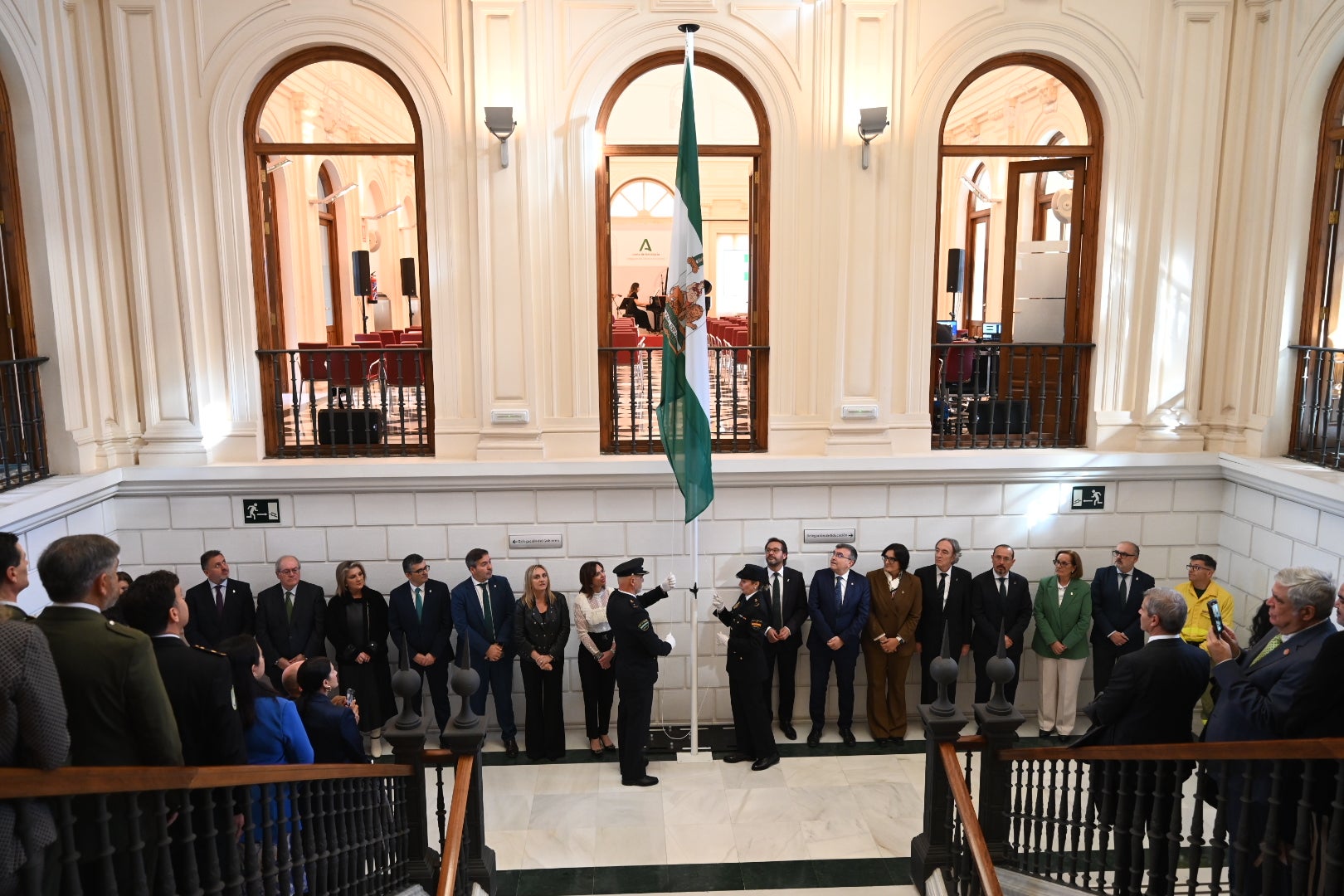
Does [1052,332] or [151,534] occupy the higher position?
[1052,332]

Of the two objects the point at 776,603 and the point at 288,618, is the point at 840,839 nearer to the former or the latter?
the point at 776,603

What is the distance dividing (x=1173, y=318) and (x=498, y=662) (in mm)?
6693

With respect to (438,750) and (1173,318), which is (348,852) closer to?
(438,750)

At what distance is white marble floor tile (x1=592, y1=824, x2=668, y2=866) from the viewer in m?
6.55

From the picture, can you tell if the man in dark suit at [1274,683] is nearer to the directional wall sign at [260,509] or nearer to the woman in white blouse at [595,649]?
the woman in white blouse at [595,649]

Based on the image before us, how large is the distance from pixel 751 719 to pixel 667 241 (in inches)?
669

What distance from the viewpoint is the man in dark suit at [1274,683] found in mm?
3713

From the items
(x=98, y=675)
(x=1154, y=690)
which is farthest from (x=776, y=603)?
(x=98, y=675)

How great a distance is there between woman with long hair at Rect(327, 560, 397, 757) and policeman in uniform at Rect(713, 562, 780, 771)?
2.85m

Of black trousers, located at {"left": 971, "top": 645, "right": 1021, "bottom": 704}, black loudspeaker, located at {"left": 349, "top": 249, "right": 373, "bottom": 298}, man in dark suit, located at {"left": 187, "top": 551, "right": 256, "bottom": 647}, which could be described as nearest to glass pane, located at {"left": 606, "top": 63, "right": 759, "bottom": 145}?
black loudspeaker, located at {"left": 349, "top": 249, "right": 373, "bottom": 298}

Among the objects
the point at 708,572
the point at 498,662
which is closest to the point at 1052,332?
the point at 708,572

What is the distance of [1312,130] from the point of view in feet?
26.0

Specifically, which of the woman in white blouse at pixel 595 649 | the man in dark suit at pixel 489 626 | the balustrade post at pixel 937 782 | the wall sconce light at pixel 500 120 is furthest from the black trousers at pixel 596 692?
the wall sconce light at pixel 500 120

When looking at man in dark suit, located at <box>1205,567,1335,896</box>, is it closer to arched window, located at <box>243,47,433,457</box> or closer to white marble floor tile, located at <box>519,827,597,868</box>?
white marble floor tile, located at <box>519,827,597,868</box>
